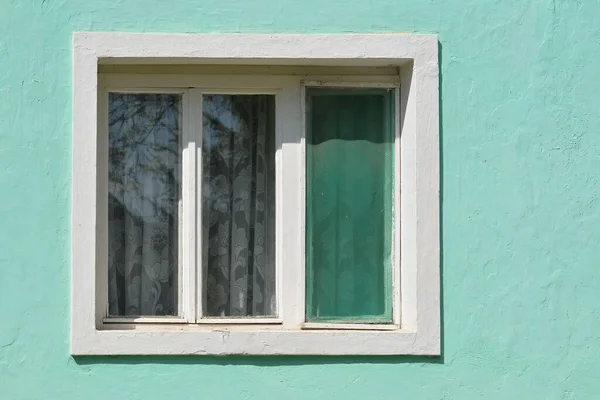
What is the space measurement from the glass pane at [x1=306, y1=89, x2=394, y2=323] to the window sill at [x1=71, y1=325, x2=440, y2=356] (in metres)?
0.25

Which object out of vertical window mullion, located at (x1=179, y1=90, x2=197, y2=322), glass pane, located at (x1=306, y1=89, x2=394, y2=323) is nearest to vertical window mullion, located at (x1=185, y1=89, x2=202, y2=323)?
vertical window mullion, located at (x1=179, y1=90, x2=197, y2=322)

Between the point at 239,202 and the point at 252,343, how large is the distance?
2.49ft

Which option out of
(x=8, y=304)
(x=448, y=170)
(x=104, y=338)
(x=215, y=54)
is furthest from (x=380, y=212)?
(x=8, y=304)

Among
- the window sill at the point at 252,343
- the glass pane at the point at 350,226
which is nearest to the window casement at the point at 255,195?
the glass pane at the point at 350,226

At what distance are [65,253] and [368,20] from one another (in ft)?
6.08

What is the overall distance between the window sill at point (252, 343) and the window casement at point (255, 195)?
0.43 feet

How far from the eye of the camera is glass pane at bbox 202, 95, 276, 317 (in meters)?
5.09

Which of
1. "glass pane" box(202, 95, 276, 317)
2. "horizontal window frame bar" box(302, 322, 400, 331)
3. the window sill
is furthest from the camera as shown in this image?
"glass pane" box(202, 95, 276, 317)

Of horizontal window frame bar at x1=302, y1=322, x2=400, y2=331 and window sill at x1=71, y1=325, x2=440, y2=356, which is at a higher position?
horizontal window frame bar at x1=302, y1=322, x2=400, y2=331

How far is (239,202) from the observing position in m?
5.12

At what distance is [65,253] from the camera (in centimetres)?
479

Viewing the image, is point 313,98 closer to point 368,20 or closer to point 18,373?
point 368,20

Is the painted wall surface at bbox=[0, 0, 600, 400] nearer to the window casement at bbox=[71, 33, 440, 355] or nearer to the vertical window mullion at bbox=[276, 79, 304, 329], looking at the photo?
the window casement at bbox=[71, 33, 440, 355]

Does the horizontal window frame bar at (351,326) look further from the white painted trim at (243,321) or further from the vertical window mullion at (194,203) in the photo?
the vertical window mullion at (194,203)
